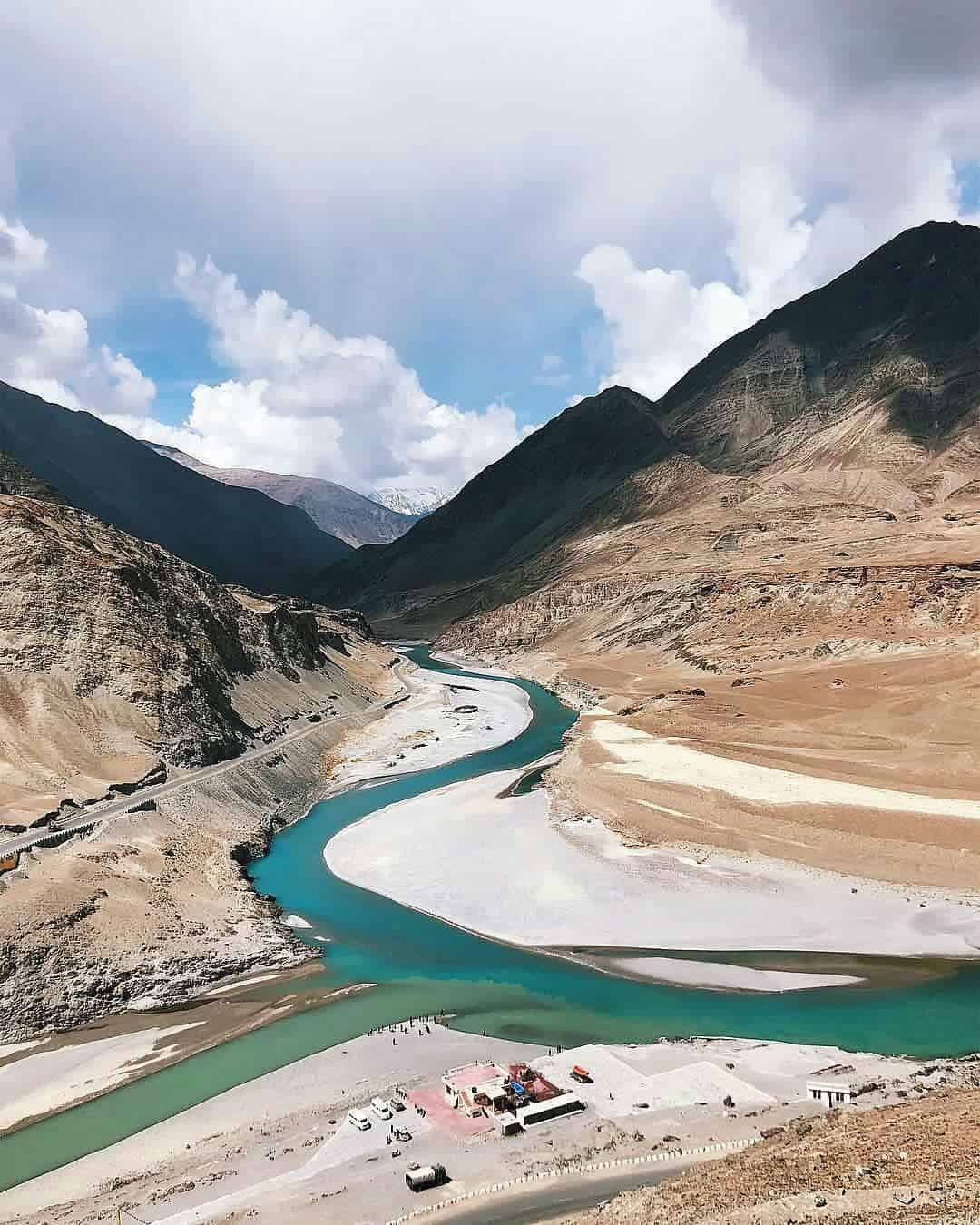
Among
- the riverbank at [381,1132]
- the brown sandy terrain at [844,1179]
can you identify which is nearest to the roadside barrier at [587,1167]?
the riverbank at [381,1132]

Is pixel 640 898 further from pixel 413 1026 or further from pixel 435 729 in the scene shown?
pixel 435 729

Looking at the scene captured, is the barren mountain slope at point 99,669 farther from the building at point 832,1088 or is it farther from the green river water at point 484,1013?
the building at point 832,1088

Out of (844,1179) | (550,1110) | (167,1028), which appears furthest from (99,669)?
(844,1179)

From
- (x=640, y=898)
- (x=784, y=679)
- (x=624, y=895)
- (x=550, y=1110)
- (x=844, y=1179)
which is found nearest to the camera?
(x=844, y=1179)

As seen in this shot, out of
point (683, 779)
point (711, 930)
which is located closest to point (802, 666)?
point (683, 779)

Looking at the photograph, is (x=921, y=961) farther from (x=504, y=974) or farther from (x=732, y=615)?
(x=732, y=615)

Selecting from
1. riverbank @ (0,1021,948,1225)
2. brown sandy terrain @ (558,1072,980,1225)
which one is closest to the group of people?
riverbank @ (0,1021,948,1225)
